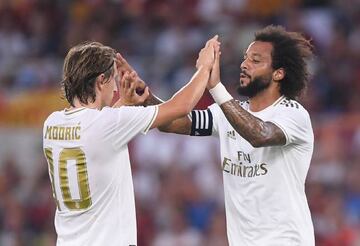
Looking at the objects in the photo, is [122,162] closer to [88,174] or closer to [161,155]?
[88,174]

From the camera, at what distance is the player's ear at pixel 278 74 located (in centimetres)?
785

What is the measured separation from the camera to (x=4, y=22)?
16906mm

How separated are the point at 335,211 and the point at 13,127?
4631 mm

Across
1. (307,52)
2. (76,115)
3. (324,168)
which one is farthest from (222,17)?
(76,115)

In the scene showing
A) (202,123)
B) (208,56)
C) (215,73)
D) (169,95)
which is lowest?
(202,123)

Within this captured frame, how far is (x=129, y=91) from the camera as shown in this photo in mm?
7574

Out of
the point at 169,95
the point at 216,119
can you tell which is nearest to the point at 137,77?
the point at 216,119

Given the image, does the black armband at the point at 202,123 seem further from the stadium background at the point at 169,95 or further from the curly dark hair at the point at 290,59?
the stadium background at the point at 169,95

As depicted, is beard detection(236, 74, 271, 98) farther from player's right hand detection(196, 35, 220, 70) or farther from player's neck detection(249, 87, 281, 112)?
player's right hand detection(196, 35, 220, 70)

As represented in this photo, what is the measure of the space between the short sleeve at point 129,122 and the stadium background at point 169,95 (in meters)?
5.20

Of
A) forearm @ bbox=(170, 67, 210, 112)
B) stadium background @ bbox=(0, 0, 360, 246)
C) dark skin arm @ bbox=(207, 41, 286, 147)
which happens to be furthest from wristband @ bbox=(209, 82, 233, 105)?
stadium background @ bbox=(0, 0, 360, 246)

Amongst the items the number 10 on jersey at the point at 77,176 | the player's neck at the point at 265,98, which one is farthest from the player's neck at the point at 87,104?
the player's neck at the point at 265,98

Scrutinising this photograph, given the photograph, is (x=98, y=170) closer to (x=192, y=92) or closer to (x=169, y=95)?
(x=192, y=92)

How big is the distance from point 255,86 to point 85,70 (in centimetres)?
133
